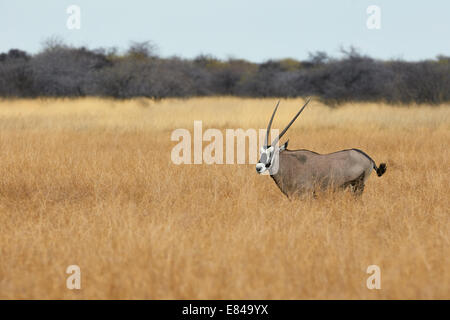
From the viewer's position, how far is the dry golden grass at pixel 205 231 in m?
2.88

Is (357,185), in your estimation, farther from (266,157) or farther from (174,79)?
(174,79)

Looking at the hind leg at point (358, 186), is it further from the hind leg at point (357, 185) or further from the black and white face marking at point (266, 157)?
the black and white face marking at point (266, 157)

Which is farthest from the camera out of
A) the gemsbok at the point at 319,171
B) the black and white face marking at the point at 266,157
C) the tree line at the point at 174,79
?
the tree line at the point at 174,79

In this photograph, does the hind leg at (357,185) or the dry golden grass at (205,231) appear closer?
the dry golden grass at (205,231)

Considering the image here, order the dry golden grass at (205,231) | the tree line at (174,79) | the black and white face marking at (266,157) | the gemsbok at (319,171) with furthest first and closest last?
the tree line at (174,79), the gemsbok at (319,171), the black and white face marking at (266,157), the dry golden grass at (205,231)

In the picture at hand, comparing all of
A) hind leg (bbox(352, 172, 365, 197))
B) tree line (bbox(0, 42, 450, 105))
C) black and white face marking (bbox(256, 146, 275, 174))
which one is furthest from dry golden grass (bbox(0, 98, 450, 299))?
tree line (bbox(0, 42, 450, 105))

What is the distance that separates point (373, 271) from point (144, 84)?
75.5 feet

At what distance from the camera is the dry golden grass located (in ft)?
9.45

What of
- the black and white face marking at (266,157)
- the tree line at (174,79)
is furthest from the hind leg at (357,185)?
the tree line at (174,79)

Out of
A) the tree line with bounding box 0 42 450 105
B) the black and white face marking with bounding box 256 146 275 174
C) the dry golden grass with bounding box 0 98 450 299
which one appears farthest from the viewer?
the tree line with bounding box 0 42 450 105

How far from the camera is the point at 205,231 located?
3.86m

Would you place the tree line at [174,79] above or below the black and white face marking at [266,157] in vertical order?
above

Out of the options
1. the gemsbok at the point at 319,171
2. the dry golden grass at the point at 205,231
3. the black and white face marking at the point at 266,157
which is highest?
the black and white face marking at the point at 266,157

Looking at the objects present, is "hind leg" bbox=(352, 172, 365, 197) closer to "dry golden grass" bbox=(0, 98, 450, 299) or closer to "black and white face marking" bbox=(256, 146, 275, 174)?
"dry golden grass" bbox=(0, 98, 450, 299)
